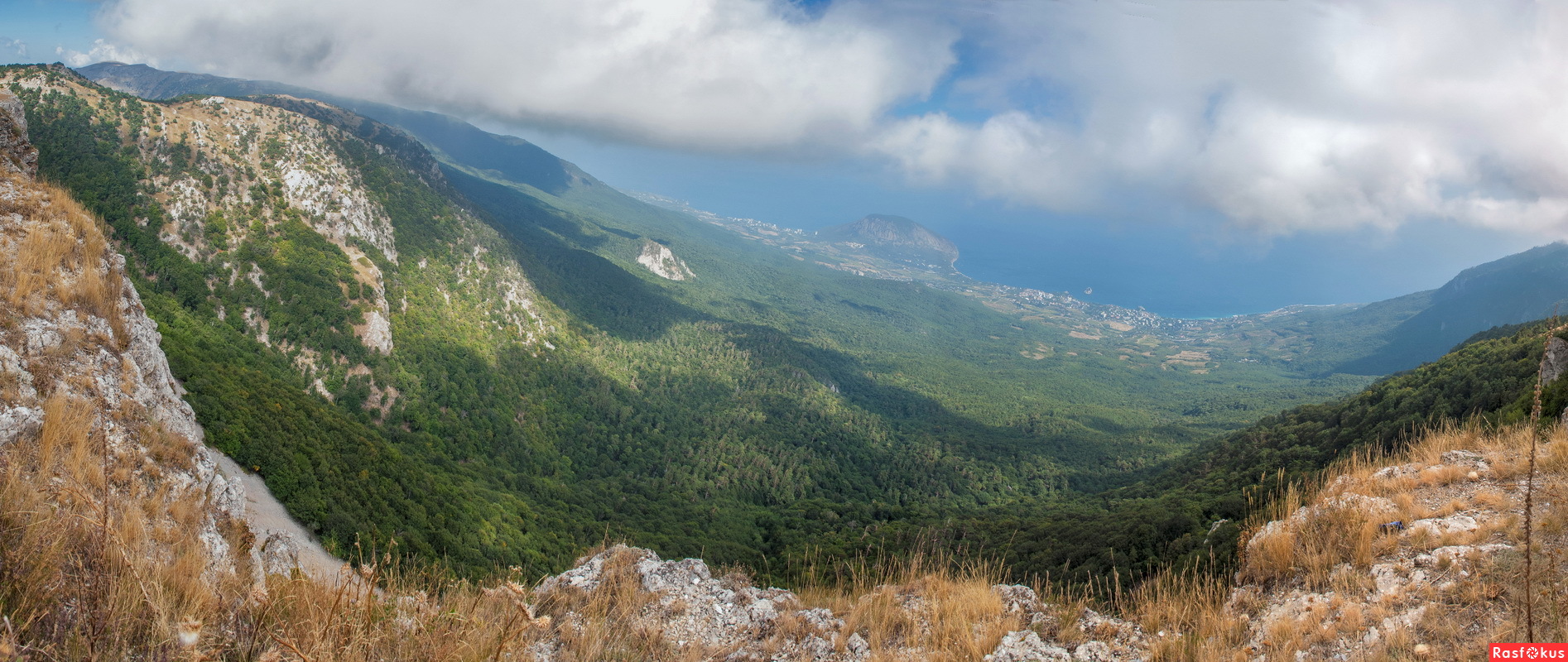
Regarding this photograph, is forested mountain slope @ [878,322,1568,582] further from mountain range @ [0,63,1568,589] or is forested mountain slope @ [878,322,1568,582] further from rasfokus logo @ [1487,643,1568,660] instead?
rasfokus logo @ [1487,643,1568,660]

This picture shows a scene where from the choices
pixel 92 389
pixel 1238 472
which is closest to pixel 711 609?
pixel 92 389

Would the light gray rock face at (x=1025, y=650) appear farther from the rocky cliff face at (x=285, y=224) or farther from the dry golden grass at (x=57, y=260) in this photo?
the rocky cliff face at (x=285, y=224)

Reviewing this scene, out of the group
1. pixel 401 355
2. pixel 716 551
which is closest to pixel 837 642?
pixel 716 551

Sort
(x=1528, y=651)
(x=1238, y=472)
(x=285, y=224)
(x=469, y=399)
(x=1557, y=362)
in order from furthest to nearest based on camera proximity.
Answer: (x=469, y=399) → (x=285, y=224) → (x=1238, y=472) → (x=1557, y=362) → (x=1528, y=651)

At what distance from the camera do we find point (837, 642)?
20.8 ft

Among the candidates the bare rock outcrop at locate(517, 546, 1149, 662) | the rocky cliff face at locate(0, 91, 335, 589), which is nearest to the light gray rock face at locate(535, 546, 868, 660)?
the bare rock outcrop at locate(517, 546, 1149, 662)

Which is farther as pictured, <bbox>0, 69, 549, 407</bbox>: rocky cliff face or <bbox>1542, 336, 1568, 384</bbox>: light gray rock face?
<bbox>0, 69, 549, 407</bbox>: rocky cliff face

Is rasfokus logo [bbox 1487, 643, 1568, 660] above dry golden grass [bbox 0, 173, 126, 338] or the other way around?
the other way around

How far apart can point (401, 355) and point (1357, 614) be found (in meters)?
87.3

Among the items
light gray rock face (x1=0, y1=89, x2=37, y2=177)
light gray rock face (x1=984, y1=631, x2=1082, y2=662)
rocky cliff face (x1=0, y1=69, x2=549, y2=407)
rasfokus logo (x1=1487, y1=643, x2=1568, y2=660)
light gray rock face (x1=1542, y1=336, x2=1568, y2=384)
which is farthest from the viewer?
rocky cliff face (x1=0, y1=69, x2=549, y2=407)

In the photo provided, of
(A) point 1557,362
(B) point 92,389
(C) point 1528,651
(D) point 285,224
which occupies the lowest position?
(B) point 92,389

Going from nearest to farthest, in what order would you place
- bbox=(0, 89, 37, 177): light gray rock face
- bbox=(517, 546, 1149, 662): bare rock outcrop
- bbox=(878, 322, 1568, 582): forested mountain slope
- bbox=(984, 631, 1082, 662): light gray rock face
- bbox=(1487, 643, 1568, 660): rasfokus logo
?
bbox=(1487, 643, 1568, 660): rasfokus logo → bbox=(984, 631, 1082, 662): light gray rock face → bbox=(517, 546, 1149, 662): bare rock outcrop → bbox=(0, 89, 37, 177): light gray rock face → bbox=(878, 322, 1568, 582): forested mountain slope

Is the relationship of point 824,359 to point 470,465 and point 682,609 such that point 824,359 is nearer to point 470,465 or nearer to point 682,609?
point 470,465

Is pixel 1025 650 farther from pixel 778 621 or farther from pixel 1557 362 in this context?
pixel 1557 362
